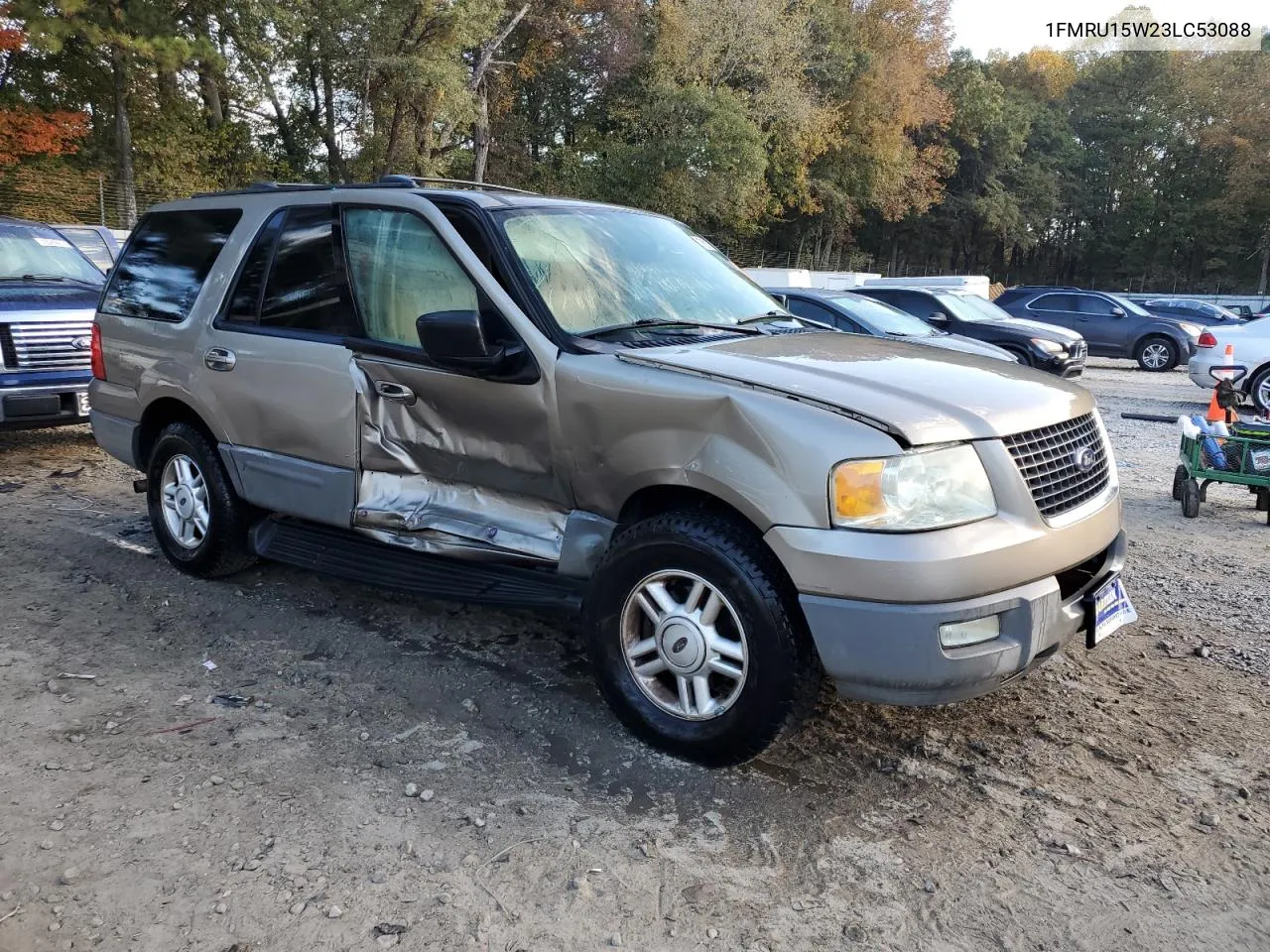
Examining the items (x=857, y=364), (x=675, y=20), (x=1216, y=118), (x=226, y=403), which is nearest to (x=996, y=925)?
(x=857, y=364)

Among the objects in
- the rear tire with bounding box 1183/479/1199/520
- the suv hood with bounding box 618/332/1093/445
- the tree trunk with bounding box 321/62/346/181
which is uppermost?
the tree trunk with bounding box 321/62/346/181

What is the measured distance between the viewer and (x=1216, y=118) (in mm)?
55469

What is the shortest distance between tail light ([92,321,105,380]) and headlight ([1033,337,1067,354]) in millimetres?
12520

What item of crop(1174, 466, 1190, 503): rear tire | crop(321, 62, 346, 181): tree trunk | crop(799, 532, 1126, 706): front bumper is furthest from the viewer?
crop(321, 62, 346, 181): tree trunk

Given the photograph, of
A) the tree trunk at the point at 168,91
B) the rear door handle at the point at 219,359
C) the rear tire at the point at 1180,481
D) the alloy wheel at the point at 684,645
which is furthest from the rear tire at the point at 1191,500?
the tree trunk at the point at 168,91

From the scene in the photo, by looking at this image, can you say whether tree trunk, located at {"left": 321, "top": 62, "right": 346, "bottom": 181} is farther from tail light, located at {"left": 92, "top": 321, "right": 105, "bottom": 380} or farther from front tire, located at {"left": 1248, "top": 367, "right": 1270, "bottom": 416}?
tail light, located at {"left": 92, "top": 321, "right": 105, "bottom": 380}

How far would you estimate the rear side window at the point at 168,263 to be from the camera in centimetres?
496

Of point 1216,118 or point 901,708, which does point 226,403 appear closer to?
point 901,708

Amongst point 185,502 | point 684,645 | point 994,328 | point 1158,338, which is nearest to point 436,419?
point 684,645

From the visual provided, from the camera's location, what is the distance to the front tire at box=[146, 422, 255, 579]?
4.86 metres

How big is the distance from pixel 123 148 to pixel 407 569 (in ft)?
87.2

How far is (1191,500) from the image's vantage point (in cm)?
692

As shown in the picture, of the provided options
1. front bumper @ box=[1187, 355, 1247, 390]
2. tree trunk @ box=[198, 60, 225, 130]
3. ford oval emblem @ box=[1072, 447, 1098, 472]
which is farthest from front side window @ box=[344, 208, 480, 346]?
tree trunk @ box=[198, 60, 225, 130]

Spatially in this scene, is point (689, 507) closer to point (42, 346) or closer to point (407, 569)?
point (407, 569)
